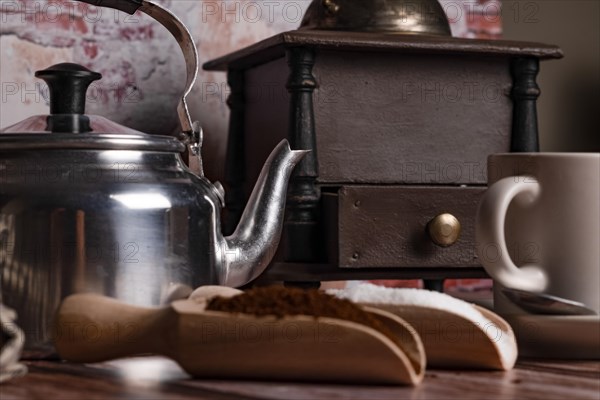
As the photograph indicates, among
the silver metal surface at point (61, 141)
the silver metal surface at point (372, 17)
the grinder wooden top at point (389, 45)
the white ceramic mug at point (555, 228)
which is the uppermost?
the silver metal surface at point (372, 17)

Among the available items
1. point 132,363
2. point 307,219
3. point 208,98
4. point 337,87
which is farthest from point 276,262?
point 132,363

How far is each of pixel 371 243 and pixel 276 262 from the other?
0.15m

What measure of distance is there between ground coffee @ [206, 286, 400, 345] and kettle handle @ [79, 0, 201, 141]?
295 mm

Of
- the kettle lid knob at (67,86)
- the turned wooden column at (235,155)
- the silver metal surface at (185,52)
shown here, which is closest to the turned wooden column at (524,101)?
the turned wooden column at (235,155)

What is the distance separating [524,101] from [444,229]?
0.72ft

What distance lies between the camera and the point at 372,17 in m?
1.17

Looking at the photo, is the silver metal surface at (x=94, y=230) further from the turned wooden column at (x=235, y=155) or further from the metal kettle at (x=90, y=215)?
the turned wooden column at (x=235, y=155)

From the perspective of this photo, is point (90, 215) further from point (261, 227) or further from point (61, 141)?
point (261, 227)

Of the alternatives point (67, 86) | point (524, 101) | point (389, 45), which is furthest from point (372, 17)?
point (67, 86)

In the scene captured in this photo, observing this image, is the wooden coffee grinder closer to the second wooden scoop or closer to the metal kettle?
the metal kettle

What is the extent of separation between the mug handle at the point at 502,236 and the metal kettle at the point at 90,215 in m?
0.20

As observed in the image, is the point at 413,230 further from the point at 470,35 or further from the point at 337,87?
the point at 470,35

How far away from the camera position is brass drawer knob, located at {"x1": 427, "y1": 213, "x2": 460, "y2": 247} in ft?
3.49

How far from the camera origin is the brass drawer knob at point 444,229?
3.49ft
